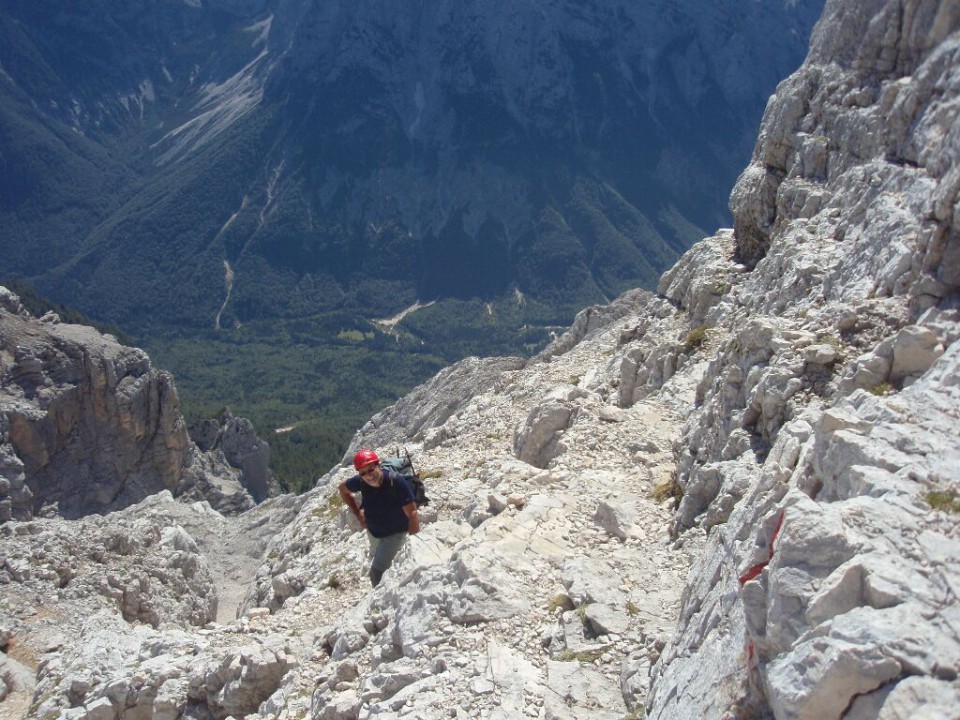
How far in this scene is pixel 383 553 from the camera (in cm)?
1797

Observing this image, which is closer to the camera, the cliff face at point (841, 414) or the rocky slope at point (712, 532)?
the cliff face at point (841, 414)

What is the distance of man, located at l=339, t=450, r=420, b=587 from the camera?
15.9 metres

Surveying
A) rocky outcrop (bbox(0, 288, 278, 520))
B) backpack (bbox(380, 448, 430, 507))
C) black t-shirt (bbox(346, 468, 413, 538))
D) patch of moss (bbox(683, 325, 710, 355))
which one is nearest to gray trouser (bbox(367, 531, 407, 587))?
black t-shirt (bbox(346, 468, 413, 538))

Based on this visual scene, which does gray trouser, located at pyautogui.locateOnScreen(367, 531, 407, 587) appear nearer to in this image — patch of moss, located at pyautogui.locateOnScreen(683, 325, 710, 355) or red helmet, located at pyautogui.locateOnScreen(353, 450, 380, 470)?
red helmet, located at pyautogui.locateOnScreen(353, 450, 380, 470)

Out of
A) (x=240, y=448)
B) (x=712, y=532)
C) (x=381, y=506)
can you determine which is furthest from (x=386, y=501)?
(x=240, y=448)

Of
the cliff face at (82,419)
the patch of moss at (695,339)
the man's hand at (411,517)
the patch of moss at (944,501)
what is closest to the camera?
the patch of moss at (944,501)

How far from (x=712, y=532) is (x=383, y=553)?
7.34m

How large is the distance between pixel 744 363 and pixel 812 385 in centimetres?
297

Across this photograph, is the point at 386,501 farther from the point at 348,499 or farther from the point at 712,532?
the point at 712,532

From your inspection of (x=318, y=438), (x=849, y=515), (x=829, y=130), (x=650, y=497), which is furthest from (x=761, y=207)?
(x=318, y=438)

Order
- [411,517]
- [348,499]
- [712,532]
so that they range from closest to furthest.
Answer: [712,532] < [348,499] < [411,517]

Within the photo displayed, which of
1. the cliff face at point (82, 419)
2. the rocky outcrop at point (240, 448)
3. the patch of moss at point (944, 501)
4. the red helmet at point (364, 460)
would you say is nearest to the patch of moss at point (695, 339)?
the red helmet at point (364, 460)

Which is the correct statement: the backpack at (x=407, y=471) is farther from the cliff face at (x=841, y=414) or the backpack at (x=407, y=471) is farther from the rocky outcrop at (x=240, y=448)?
the rocky outcrop at (x=240, y=448)

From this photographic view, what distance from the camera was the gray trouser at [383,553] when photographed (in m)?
17.8
